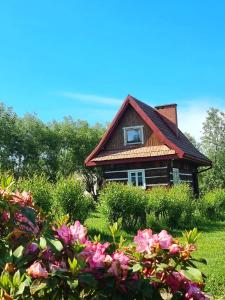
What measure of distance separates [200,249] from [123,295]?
8.98 meters

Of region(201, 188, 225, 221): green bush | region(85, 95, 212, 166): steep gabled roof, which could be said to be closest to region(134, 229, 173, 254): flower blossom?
region(201, 188, 225, 221): green bush

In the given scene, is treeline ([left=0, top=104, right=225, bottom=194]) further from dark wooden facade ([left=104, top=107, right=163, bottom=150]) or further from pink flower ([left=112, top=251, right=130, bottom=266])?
pink flower ([left=112, top=251, right=130, bottom=266])

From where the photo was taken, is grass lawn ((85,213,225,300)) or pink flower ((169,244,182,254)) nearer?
pink flower ((169,244,182,254))

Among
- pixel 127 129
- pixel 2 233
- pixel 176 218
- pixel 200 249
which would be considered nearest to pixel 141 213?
pixel 176 218

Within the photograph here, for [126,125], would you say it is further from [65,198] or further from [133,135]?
[65,198]

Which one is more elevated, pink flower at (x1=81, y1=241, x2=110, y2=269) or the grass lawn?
pink flower at (x1=81, y1=241, x2=110, y2=269)

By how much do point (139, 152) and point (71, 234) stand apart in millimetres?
20985

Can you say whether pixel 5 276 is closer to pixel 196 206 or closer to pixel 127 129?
pixel 196 206

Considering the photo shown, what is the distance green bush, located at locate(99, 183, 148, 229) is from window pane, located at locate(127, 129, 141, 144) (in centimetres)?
961

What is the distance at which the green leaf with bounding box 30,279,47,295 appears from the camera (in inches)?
79.3

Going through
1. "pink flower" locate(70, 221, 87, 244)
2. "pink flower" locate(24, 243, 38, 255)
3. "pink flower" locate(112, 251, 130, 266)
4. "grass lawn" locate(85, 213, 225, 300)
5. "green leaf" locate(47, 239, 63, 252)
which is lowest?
"grass lawn" locate(85, 213, 225, 300)

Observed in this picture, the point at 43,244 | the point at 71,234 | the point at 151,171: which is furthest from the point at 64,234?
the point at 151,171

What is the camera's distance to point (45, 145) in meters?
39.7

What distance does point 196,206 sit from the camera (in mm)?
17875
